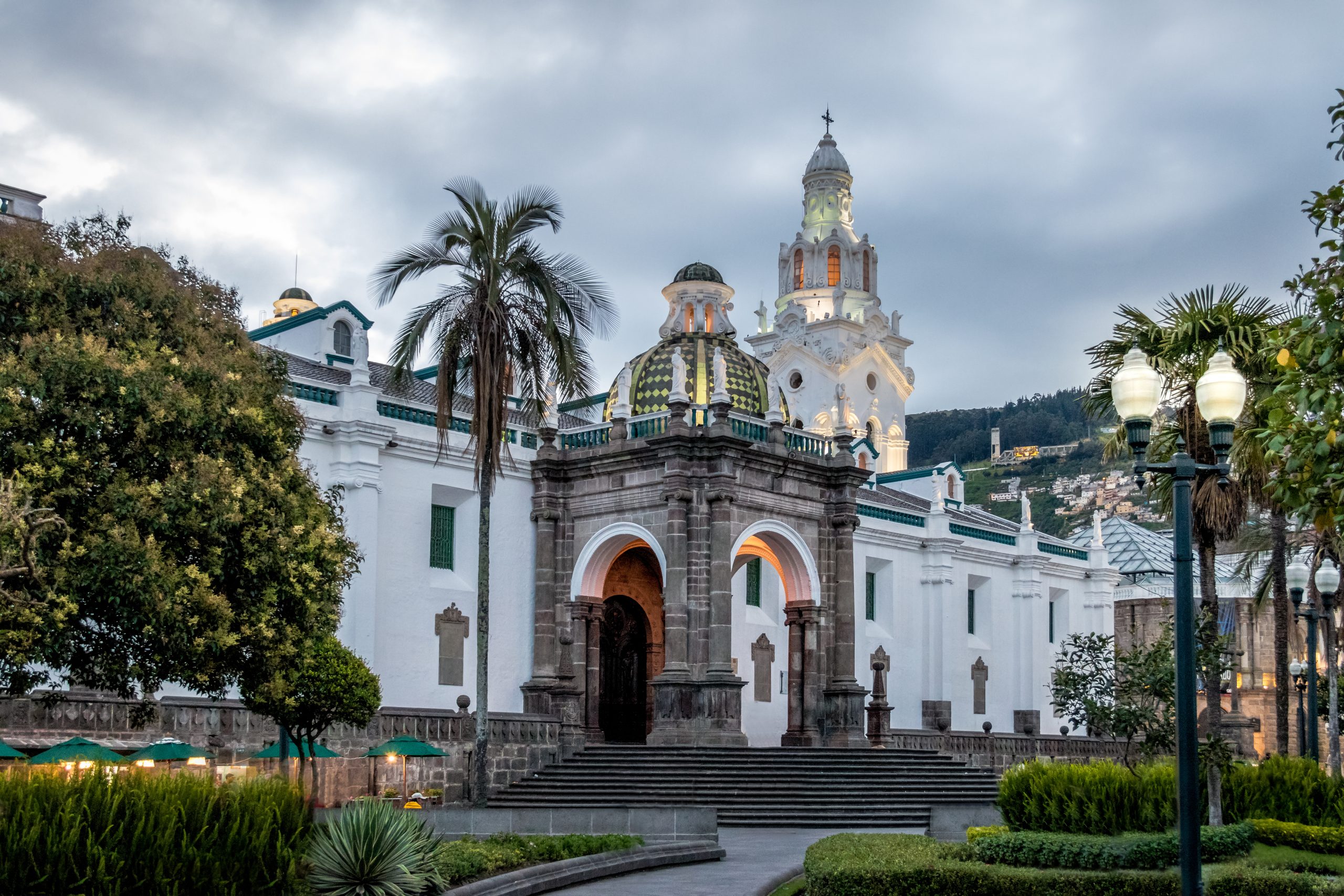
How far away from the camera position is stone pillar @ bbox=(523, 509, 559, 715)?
30.7 meters

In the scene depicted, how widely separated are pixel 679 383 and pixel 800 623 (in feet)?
20.4

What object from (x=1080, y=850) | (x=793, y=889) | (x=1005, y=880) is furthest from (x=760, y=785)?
(x=1005, y=880)

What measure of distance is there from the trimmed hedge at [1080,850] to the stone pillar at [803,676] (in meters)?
15.6

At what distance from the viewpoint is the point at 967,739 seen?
114ft

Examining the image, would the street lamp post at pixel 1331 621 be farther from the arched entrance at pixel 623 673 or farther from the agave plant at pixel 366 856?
the arched entrance at pixel 623 673

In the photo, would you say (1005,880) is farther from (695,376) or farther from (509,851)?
(695,376)

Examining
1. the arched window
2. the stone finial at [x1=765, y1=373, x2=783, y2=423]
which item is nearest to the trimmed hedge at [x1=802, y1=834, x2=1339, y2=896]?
the stone finial at [x1=765, y1=373, x2=783, y2=423]

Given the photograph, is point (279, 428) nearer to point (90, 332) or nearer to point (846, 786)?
point (90, 332)

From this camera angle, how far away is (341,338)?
33812 millimetres

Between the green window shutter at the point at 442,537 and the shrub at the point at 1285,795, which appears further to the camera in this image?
the green window shutter at the point at 442,537

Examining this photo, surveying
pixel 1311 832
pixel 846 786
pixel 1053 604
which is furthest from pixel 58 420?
pixel 1053 604

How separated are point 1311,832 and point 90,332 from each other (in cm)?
1517

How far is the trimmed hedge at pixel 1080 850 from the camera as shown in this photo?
14.0 metres

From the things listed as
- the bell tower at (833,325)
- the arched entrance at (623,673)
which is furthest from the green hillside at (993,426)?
the arched entrance at (623,673)
